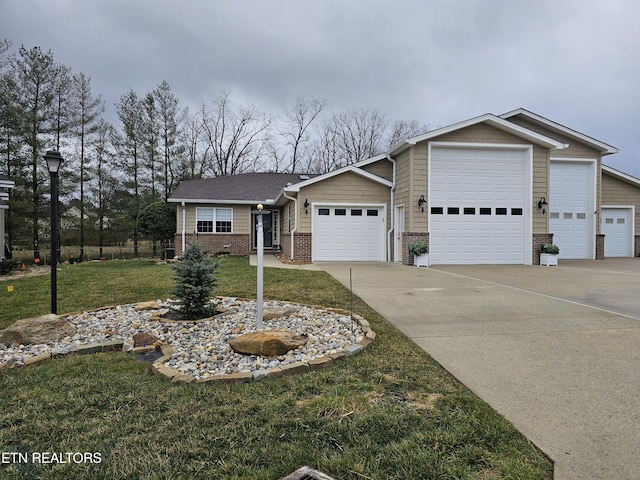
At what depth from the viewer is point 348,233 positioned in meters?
14.1

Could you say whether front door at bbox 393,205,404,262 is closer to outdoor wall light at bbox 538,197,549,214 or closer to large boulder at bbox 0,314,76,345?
outdoor wall light at bbox 538,197,549,214

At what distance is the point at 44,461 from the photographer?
6.75 feet

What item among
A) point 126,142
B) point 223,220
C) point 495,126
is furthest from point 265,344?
point 126,142

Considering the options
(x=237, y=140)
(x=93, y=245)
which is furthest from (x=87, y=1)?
(x=237, y=140)

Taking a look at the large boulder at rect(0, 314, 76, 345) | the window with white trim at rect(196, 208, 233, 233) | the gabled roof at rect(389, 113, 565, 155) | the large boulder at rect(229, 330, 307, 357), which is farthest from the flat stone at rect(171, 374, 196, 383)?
the window with white trim at rect(196, 208, 233, 233)

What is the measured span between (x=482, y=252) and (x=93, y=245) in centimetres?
2102

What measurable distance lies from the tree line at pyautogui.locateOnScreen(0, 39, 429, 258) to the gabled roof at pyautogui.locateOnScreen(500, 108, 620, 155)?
16550 mm

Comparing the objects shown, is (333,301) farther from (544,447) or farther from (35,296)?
(35,296)

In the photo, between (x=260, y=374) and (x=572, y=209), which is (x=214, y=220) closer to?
(x=260, y=374)

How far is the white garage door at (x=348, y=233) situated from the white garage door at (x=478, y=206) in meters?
2.33

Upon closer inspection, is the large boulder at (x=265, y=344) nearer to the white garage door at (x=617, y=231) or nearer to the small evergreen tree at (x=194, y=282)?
the small evergreen tree at (x=194, y=282)

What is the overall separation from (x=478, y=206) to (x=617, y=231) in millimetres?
9053

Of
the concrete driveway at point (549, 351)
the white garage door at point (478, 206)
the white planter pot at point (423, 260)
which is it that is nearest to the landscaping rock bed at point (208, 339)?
the concrete driveway at point (549, 351)

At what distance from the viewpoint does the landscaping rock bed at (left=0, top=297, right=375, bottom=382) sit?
3.40 metres
